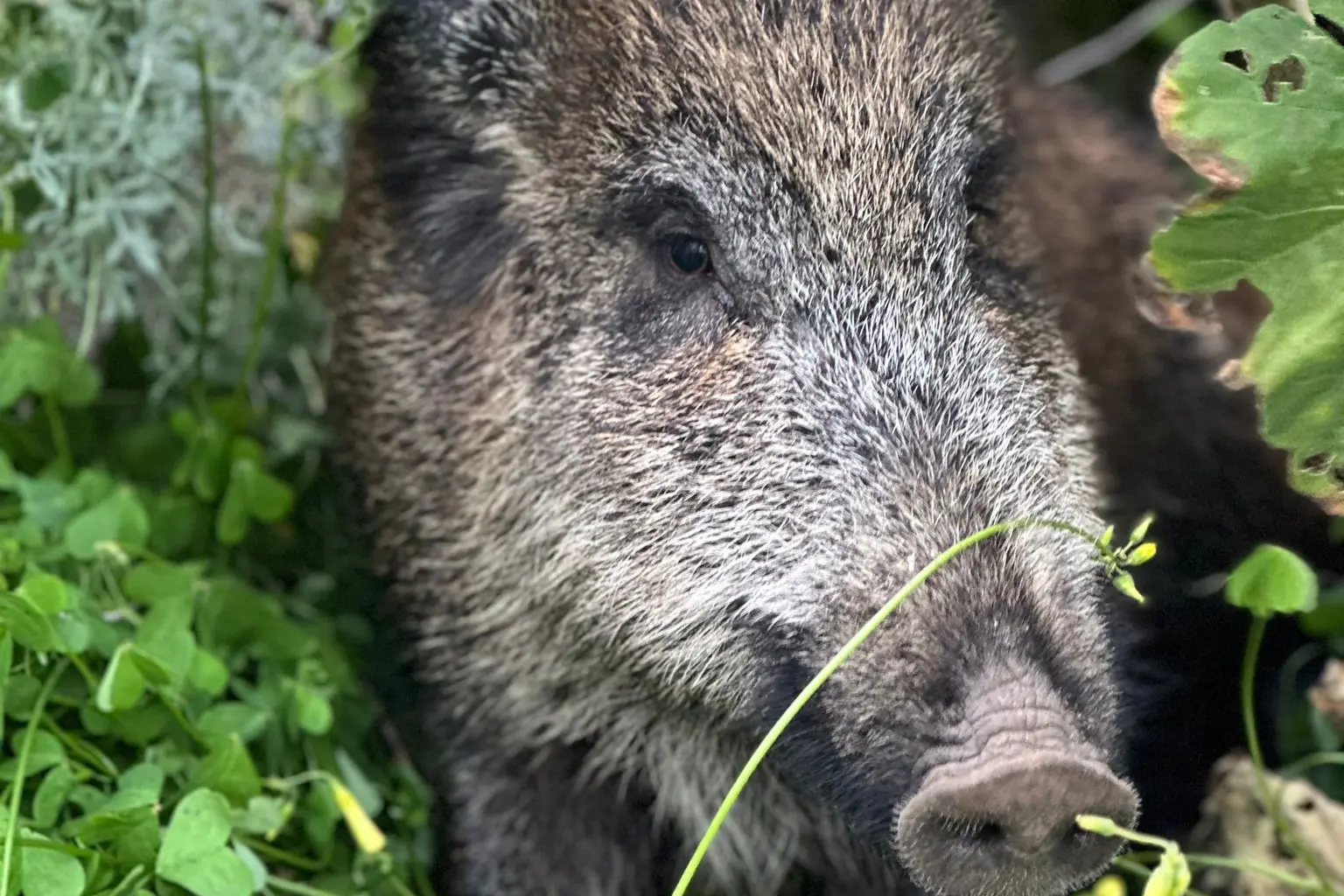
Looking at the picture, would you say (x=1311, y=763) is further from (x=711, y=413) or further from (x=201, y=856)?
(x=201, y=856)

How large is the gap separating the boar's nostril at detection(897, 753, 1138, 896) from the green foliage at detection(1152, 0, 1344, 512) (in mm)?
627

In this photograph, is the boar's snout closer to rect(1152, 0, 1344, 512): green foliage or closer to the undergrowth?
the undergrowth

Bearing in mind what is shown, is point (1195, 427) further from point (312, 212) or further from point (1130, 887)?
point (312, 212)

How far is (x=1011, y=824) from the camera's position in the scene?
1766 mm

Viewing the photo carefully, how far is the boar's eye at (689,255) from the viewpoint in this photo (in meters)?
2.24

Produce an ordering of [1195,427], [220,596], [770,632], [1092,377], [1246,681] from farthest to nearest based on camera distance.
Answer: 1. [1195,427]
2. [1092,377]
3. [220,596]
4. [1246,681]
5. [770,632]

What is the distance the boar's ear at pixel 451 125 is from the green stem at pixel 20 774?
2.63ft

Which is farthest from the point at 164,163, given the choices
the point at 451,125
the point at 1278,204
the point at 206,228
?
the point at 1278,204

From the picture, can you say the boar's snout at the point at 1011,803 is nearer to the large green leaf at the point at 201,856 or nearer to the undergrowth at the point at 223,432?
the undergrowth at the point at 223,432

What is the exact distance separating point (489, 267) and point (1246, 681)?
126 centimetres

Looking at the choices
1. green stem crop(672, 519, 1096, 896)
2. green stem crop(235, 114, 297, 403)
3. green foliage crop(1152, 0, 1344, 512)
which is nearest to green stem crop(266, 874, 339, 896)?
green stem crop(672, 519, 1096, 896)

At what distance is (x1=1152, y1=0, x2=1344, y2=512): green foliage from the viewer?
2.13 metres

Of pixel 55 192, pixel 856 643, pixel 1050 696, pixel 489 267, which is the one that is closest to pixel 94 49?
pixel 55 192

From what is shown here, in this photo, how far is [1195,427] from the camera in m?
3.42
